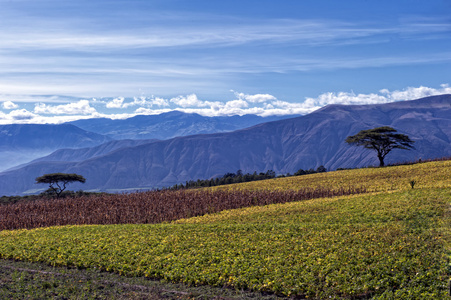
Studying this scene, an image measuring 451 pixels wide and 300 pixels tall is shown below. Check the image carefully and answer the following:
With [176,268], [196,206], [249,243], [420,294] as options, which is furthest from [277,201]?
[420,294]

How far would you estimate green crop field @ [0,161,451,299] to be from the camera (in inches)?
769

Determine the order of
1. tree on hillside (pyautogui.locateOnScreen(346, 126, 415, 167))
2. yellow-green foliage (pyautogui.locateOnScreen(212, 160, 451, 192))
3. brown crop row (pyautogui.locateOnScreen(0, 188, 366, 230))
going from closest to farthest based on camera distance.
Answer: brown crop row (pyautogui.locateOnScreen(0, 188, 366, 230)) → yellow-green foliage (pyautogui.locateOnScreen(212, 160, 451, 192)) → tree on hillside (pyautogui.locateOnScreen(346, 126, 415, 167))

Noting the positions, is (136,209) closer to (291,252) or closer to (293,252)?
(291,252)

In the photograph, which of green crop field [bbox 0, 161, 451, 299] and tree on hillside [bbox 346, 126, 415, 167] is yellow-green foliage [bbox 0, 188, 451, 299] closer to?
green crop field [bbox 0, 161, 451, 299]

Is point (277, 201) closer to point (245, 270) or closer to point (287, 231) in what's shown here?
point (287, 231)

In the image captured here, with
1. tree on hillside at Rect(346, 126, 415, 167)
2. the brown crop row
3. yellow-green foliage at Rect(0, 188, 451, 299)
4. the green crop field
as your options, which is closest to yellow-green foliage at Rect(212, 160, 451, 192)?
the brown crop row

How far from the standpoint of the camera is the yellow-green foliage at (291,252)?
1955 cm

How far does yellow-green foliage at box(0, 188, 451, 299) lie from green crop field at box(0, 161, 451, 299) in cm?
5

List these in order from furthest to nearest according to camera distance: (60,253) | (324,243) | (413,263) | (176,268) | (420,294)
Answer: (60,253) < (324,243) < (176,268) < (413,263) < (420,294)

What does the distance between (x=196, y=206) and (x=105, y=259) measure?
92.4ft

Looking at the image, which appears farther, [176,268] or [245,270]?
[176,268]

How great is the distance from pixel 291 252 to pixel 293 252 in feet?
0.41

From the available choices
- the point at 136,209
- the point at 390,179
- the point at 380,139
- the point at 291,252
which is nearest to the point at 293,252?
the point at 291,252

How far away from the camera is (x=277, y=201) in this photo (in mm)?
57969
